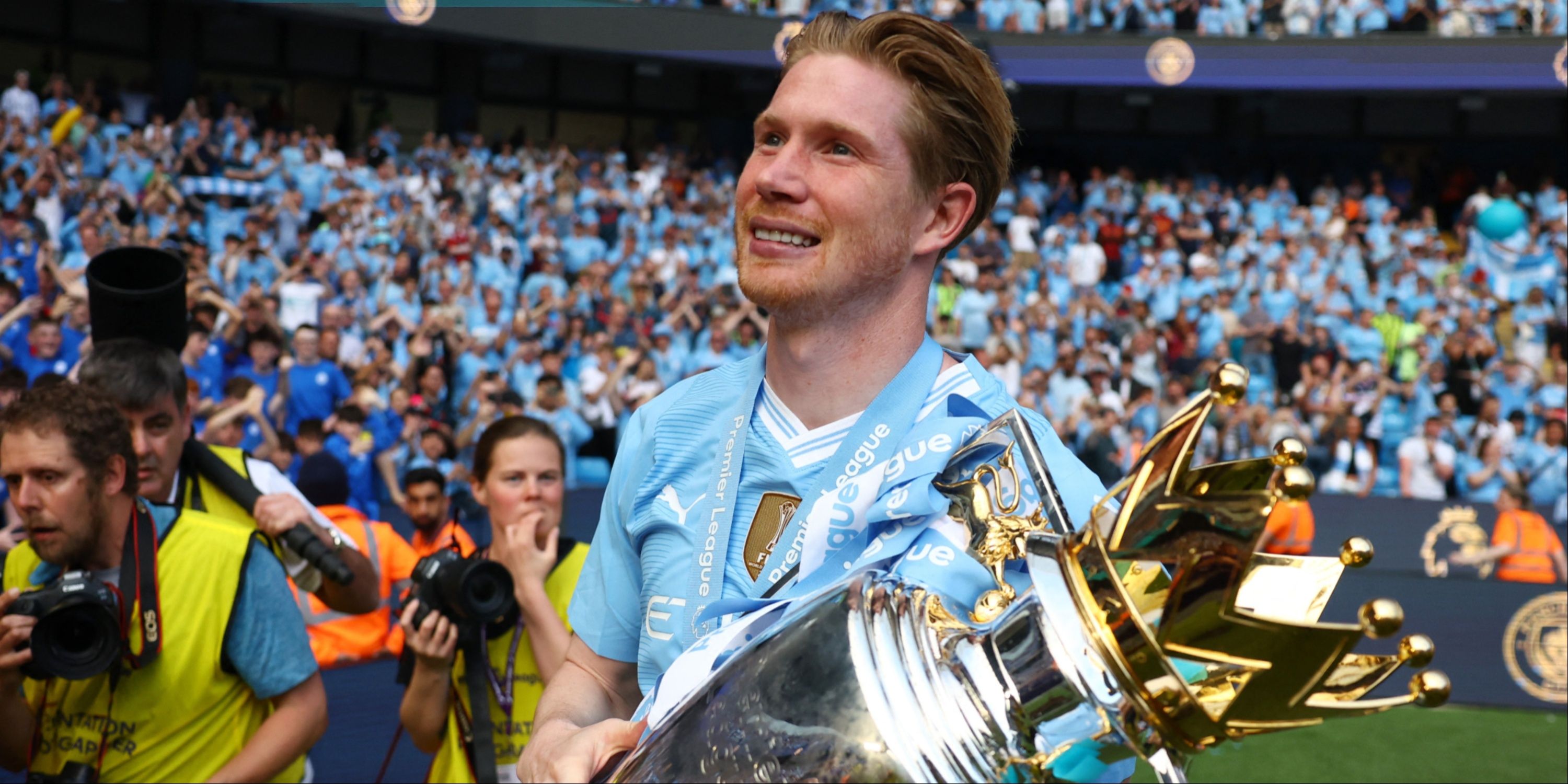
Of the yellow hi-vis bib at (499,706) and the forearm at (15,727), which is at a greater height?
the forearm at (15,727)

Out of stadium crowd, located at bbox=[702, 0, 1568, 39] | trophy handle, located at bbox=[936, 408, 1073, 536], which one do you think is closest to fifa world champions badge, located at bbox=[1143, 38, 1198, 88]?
stadium crowd, located at bbox=[702, 0, 1568, 39]

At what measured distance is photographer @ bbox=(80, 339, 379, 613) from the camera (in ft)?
11.2

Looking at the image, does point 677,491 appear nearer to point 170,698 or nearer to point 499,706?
point 170,698

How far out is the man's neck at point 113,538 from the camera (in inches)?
116

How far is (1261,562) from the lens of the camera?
931mm

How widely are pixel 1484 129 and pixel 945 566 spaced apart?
1086 inches

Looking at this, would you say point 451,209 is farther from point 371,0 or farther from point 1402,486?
point 1402,486

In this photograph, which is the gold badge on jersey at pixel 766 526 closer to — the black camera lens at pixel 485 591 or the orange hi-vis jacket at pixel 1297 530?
the black camera lens at pixel 485 591

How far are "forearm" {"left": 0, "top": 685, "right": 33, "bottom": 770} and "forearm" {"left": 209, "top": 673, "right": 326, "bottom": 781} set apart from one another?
0.39m

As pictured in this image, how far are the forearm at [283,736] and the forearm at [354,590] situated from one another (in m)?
0.53

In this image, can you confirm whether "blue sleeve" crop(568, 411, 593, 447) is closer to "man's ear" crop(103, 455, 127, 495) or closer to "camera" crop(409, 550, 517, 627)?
"camera" crop(409, 550, 517, 627)

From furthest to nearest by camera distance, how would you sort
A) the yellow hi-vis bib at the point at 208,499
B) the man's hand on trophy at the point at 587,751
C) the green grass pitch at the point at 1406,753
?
the green grass pitch at the point at 1406,753 → the yellow hi-vis bib at the point at 208,499 → the man's hand on trophy at the point at 587,751

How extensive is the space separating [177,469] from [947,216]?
272 centimetres

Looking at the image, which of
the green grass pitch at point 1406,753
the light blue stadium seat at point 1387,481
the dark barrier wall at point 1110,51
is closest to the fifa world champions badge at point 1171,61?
the dark barrier wall at point 1110,51
